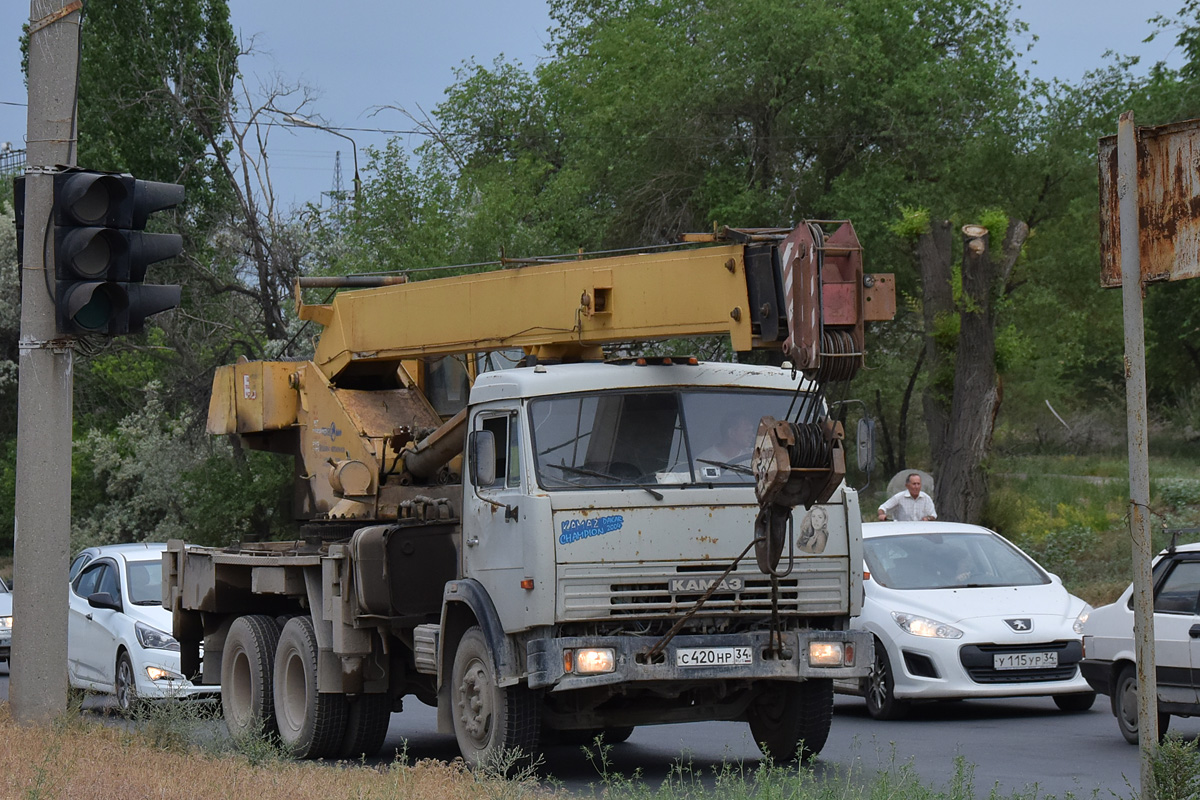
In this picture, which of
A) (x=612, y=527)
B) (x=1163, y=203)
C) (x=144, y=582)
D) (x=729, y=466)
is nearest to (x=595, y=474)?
(x=612, y=527)

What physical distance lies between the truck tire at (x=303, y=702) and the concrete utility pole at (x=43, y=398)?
204 centimetres

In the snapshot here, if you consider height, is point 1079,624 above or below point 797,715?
above

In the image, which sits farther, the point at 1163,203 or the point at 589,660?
the point at 589,660

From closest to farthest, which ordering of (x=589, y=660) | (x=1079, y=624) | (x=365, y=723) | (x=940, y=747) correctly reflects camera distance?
(x=589, y=660)
(x=940, y=747)
(x=365, y=723)
(x=1079, y=624)

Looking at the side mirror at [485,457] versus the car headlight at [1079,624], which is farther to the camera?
the car headlight at [1079,624]

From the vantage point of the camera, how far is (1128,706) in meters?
11.1

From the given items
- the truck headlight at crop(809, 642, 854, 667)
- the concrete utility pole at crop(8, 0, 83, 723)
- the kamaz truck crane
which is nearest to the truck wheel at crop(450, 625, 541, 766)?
the kamaz truck crane

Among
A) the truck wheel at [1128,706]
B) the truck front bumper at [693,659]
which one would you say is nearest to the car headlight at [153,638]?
the truck front bumper at [693,659]

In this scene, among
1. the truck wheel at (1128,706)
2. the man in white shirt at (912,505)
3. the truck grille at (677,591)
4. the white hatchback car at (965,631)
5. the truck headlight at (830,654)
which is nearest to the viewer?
the truck grille at (677,591)

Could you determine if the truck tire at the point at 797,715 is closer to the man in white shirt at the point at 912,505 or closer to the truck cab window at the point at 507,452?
the truck cab window at the point at 507,452

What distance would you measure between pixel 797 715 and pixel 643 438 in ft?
7.10

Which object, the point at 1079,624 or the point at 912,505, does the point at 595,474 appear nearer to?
the point at 1079,624

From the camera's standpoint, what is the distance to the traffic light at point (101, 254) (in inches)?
365

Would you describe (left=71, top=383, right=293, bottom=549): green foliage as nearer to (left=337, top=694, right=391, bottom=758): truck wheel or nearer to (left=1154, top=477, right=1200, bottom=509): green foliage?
(left=1154, top=477, right=1200, bottom=509): green foliage
